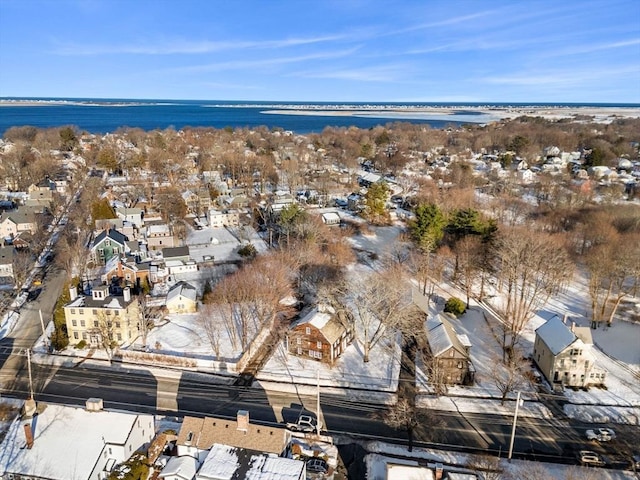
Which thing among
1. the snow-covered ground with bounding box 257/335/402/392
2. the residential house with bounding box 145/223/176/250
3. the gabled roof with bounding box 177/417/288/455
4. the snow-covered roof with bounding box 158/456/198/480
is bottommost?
the snow-covered ground with bounding box 257/335/402/392

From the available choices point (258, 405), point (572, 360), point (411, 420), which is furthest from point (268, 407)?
point (572, 360)

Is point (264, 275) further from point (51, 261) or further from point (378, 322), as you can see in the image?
point (51, 261)

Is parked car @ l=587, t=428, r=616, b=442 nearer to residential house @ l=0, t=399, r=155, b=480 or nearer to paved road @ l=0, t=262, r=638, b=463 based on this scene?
paved road @ l=0, t=262, r=638, b=463

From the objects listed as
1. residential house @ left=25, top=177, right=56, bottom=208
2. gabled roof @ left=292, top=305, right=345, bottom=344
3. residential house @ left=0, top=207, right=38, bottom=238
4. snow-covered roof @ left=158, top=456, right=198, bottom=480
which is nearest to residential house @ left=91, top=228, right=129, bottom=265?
residential house @ left=0, top=207, right=38, bottom=238

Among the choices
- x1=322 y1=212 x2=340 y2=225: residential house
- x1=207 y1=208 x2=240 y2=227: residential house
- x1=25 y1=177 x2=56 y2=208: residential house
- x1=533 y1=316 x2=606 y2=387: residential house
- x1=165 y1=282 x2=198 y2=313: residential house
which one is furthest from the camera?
x1=25 y1=177 x2=56 y2=208: residential house

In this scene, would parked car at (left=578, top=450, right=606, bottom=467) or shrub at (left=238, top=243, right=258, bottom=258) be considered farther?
shrub at (left=238, top=243, right=258, bottom=258)

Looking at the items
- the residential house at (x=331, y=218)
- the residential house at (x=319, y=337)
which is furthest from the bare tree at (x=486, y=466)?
the residential house at (x=331, y=218)

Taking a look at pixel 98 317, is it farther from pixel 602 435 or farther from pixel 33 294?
pixel 602 435

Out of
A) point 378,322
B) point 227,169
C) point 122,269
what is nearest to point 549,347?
point 378,322
